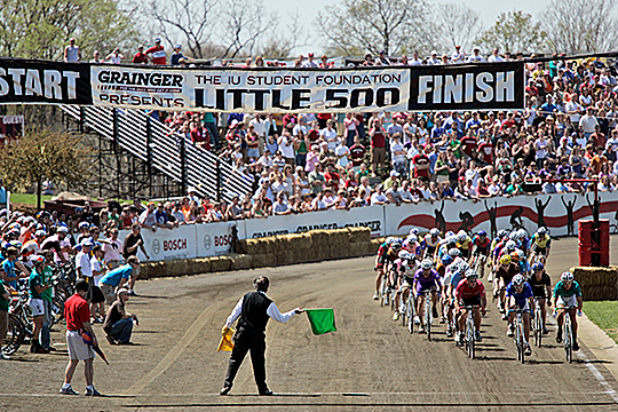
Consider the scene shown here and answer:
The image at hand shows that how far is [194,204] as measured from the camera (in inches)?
1148

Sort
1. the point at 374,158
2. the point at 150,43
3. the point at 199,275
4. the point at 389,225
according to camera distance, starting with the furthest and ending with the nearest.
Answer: the point at 150,43
the point at 374,158
the point at 389,225
the point at 199,275

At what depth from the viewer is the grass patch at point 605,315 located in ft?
66.8

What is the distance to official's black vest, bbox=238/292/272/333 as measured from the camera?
1416 centimetres

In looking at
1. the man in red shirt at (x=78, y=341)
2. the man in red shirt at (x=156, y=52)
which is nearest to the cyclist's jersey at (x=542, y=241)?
the man in red shirt at (x=78, y=341)

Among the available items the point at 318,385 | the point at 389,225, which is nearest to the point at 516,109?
the point at 318,385

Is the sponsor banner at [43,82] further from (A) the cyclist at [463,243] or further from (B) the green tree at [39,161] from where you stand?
(B) the green tree at [39,161]

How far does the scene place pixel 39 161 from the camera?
3136cm

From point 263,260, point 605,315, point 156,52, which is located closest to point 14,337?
point 605,315

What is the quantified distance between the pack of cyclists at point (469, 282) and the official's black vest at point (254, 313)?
5286 millimetres

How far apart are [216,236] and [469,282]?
1275cm

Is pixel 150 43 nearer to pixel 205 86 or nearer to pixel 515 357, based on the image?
pixel 205 86

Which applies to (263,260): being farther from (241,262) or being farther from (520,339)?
(520,339)

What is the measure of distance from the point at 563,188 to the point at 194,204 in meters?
15.2

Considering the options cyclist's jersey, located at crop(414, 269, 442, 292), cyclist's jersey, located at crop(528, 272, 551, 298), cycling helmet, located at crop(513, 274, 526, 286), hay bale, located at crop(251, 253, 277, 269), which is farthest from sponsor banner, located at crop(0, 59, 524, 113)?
hay bale, located at crop(251, 253, 277, 269)
